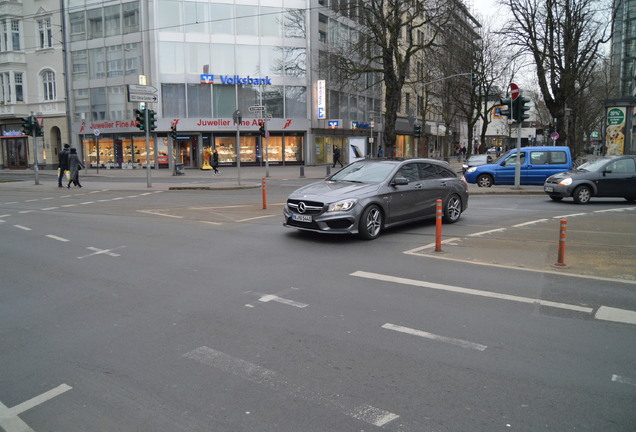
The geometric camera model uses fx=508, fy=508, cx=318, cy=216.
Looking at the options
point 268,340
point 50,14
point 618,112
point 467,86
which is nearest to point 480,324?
point 268,340

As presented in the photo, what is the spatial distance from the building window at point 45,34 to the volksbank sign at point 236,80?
1495 cm

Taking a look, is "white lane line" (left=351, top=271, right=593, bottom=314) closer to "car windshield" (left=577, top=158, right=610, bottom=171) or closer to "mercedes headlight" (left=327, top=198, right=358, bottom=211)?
"mercedes headlight" (left=327, top=198, right=358, bottom=211)

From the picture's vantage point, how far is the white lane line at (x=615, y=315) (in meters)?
5.55

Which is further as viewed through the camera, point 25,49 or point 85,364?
point 25,49

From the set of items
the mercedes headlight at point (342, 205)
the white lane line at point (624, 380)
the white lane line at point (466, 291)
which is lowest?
the white lane line at point (624, 380)

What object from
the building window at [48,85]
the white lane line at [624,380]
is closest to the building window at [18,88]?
the building window at [48,85]

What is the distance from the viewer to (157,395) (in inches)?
153

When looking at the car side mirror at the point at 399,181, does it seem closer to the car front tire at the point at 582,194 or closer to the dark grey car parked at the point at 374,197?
the dark grey car parked at the point at 374,197

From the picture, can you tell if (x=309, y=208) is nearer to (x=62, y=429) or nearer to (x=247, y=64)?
(x=62, y=429)

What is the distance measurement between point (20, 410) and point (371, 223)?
718 cm

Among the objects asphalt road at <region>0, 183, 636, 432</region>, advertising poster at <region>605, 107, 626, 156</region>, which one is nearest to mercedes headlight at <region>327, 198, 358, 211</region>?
asphalt road at <region>0, 183, 636, 432</region>

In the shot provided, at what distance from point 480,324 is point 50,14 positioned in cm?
4913

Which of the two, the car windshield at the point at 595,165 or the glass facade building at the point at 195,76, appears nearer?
the car windshield at the point at 595,165

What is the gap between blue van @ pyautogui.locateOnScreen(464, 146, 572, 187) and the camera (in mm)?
21719
